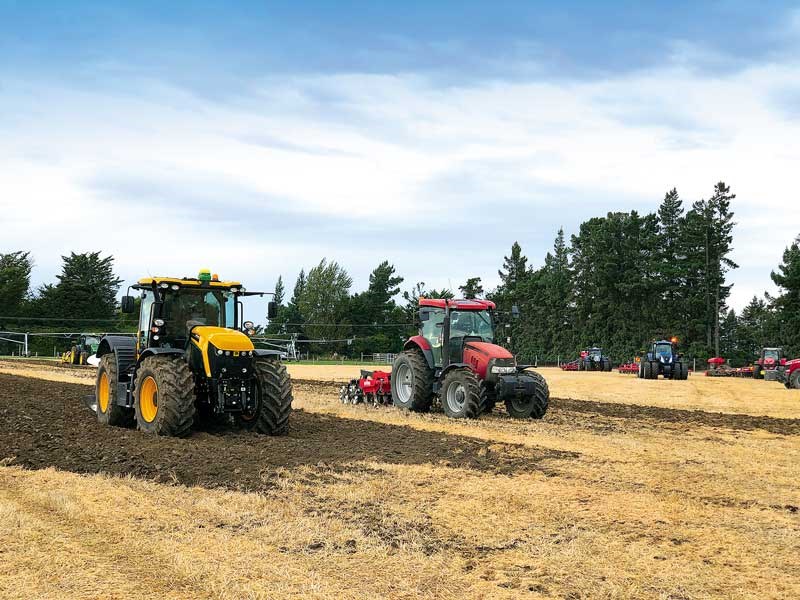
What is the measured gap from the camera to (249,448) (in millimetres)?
10742

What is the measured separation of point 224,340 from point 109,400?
2755 mm

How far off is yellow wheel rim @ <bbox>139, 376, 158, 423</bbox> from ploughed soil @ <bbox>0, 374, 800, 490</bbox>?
36cm

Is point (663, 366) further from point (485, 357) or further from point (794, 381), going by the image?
point (485, 357)

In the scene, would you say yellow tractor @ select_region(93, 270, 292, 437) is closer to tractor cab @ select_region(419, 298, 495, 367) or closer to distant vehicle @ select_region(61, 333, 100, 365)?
tractor cab @ select_region(419, 298, 495, 367)

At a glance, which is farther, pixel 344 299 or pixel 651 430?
pixel 344 299

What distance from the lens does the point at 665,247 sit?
71.1m

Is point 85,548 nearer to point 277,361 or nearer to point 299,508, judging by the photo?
point 299,508

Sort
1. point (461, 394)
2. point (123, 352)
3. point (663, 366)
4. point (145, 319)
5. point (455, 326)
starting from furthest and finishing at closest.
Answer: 1. point (663, 366)
2. point (455, 326)
3. point (461, 394)
4. point (123, 352)
5. point (145, 319)

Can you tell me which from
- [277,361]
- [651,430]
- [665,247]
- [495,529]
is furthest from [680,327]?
[495,529]

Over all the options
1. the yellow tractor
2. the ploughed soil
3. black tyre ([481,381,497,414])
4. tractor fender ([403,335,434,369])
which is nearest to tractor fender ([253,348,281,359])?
the yellow tractor

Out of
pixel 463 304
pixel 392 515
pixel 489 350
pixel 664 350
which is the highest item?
pixel 463 304

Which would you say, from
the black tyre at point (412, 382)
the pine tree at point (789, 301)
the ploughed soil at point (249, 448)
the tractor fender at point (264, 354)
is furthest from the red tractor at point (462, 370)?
the pine tree at point (789, 301)

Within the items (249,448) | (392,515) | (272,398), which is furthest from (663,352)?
(392,515)

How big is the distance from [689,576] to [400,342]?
270ft
